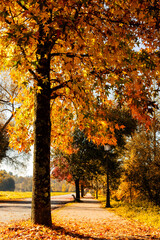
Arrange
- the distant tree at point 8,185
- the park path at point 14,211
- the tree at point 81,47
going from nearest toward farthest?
the tree at point 81,47 → the park path at point 14,211 → the distant tree at point 8,185

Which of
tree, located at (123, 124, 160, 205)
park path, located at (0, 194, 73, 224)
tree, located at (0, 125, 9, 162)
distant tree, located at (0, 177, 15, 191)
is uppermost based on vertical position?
tree, located at (0, 125, 9, 162)

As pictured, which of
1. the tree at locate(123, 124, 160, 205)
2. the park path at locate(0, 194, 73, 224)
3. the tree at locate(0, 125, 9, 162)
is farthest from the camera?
the tree at locate(0, 125, 9, 162)

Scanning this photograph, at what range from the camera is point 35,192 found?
6.79 metres

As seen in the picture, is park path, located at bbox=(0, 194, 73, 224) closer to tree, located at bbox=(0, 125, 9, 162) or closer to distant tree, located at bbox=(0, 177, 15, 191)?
tree, located at bbox=(0, 125, 9, 162)

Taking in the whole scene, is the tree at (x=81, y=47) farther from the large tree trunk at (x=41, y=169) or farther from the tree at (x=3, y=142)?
the tree at (x=3, y=142)

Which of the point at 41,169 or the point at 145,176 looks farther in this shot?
the point at 145,176

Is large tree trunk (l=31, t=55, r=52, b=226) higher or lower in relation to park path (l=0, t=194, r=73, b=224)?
higher

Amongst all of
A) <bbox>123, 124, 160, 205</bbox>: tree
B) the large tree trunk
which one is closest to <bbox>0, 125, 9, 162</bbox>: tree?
<bbox>123, 124, 160, 205</bbox>: tree

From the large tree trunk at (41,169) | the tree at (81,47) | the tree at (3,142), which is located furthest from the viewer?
the tree at (3,142)

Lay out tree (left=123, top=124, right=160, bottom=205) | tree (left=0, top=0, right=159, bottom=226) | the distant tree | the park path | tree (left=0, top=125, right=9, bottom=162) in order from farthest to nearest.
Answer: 1. the distant tree
2. tree (left=0, top=125, right=9, bottom=162)
3. tree (left=123, top=124, right=160, bottom=205)
4. the park path
5. tree (left=0, top=0, right=159, bottom=226)

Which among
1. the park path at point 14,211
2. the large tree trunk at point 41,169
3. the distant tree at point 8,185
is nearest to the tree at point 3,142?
the park path at point 14,211

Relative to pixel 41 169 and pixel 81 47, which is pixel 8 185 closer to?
pixel 41 169

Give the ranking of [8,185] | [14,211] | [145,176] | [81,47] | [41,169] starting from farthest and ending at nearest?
[8,185]
[145,176]
[14,211]
[41,169]
[81,47]

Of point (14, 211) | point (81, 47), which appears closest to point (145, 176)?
point (14, 211)
